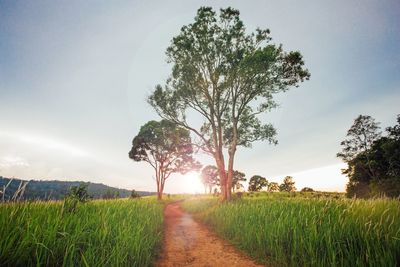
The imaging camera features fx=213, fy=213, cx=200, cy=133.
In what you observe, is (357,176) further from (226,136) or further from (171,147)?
(171,147)

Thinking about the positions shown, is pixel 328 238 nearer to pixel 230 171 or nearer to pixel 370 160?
pixel 230 171

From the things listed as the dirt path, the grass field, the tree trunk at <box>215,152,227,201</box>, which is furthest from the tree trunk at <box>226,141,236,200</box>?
the grass field

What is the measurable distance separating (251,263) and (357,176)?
47.4 m

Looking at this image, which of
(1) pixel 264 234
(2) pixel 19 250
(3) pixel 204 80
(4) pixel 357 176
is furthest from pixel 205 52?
(4) pixel 357 176

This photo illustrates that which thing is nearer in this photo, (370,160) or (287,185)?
(370,160)

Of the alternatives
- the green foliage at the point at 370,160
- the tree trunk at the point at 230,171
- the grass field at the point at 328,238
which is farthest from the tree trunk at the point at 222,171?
the green foliage at the point at 370,160

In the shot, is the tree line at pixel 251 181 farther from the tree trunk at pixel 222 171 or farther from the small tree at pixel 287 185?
the tree trunk at pixel 222 171

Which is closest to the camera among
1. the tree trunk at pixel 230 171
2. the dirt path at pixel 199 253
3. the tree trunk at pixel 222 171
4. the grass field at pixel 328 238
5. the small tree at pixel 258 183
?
the grass field at pixel 328 238

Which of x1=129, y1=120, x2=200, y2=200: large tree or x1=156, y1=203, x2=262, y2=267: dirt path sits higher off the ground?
x1=129, y1=120, x2=200, y2=200: large tree

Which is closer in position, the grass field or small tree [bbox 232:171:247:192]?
the grass field

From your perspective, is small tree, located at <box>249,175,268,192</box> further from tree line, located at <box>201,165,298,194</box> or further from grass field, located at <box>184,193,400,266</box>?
grass field, located at <box>184,193,400,266</box>

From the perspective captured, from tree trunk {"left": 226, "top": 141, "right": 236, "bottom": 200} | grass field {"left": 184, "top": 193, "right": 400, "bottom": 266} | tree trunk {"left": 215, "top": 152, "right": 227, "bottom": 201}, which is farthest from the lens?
tree trunk {"left": 215, "top": 152, "right": 227, "bottom": 201}

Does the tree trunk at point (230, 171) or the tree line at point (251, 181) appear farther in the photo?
the tree line at point (251, 181)

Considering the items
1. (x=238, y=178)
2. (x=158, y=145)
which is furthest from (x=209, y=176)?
(x=158, y=145)
